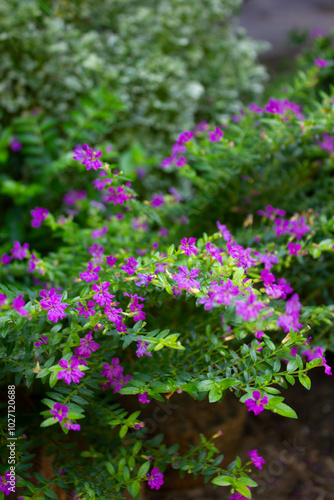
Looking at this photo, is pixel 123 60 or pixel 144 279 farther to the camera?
pixel 123 60

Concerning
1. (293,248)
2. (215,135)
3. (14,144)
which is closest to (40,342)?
(293,248)

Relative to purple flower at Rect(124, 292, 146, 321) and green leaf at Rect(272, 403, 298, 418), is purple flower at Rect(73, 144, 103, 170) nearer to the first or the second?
purple flower at Rect(124, 292, 146, 321)

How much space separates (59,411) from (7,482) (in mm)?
228

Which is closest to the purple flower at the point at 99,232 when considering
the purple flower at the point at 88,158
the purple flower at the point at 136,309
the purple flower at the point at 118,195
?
the purple flower at the point at 118,195

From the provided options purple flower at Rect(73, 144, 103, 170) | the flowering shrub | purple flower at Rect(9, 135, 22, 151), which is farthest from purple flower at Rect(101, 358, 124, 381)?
purple flower at Rect(9, 135, 22, 151)

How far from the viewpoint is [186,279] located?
34.3 inches

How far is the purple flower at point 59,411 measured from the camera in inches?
33.3

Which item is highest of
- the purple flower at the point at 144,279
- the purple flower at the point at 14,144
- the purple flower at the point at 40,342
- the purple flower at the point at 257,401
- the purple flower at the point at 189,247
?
the purple flower at the point at 14,144

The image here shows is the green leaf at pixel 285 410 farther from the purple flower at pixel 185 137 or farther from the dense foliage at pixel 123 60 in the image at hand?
the dense foliage at pixel 123 60

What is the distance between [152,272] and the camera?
934 millimetres

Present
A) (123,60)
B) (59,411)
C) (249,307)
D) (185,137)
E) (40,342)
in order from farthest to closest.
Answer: (123,60)
(185,137)
(40,342)
(59,411)
(249,307)

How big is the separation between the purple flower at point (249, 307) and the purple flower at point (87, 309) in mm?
314

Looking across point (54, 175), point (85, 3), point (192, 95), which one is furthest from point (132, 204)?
point (85, 3)

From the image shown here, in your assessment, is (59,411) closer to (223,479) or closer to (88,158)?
(223,479)
